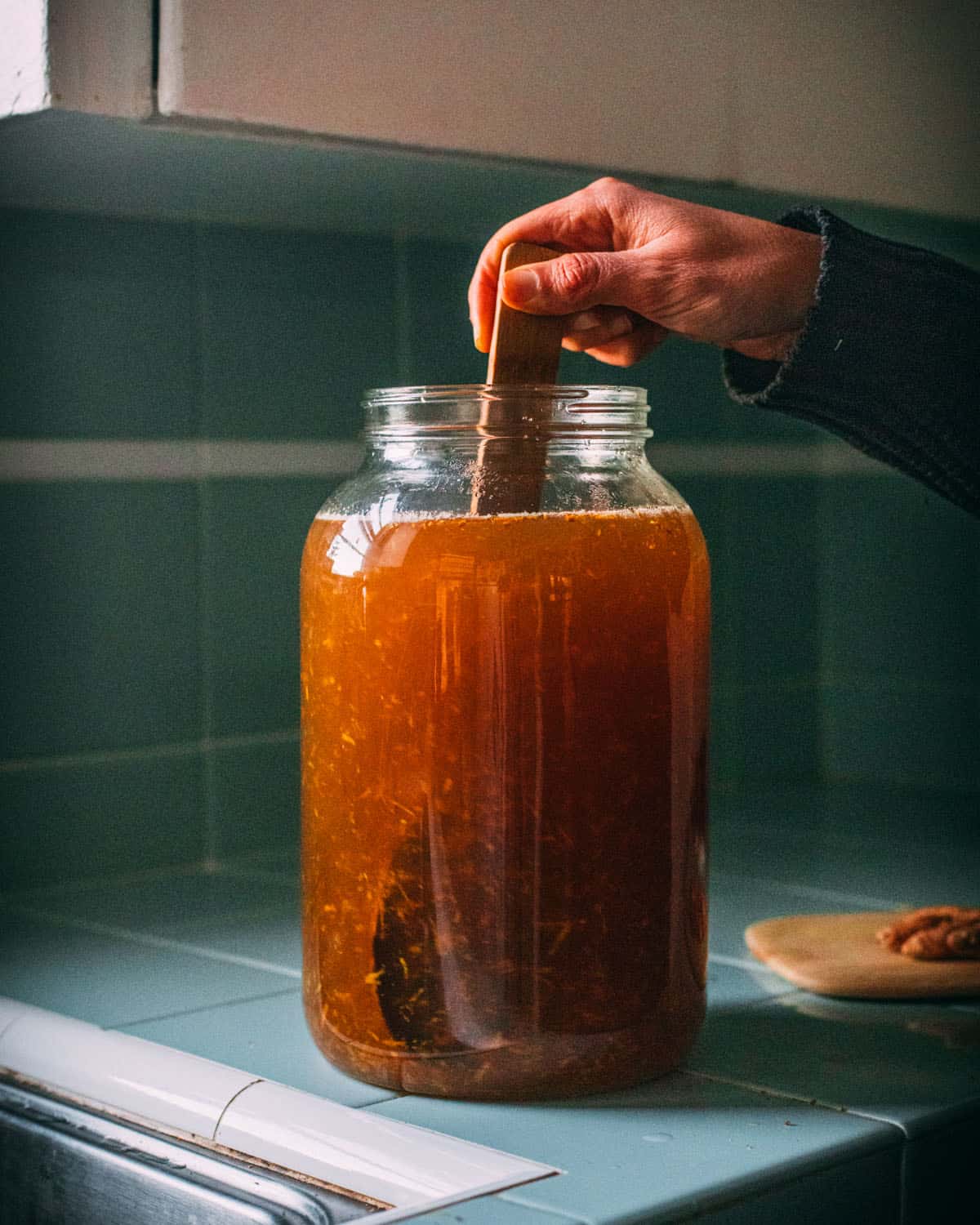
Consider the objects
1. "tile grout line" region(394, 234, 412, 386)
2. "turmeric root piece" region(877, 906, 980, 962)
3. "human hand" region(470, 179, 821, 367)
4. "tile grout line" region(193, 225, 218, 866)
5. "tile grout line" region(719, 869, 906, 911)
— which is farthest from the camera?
"tile grout line" region(394, 234, 412, 386)

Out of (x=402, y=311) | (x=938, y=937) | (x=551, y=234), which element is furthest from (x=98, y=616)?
(x=938, y=937)

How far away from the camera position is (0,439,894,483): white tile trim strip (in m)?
1.21

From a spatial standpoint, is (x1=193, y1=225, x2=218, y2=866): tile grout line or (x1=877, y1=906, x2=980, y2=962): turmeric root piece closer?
(x1=877, y1=906, x2=980, y2=962): turmeric root piece

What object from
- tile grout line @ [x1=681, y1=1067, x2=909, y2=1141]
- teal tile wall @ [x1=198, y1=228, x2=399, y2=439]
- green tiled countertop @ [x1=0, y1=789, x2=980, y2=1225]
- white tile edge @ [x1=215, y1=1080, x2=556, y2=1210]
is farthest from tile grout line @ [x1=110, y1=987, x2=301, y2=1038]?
teal tile wall @ [x1=198, y1=228, x2=399, y2=439]

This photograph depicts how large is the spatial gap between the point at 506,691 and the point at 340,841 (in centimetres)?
11

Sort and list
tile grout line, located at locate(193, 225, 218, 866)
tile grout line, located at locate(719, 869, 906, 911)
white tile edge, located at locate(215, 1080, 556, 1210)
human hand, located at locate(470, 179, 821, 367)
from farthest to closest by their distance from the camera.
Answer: tile grout line, located at locate(193, 225, 218, 866) → tile grout line, located at locate(719, 869, 906, 911) → human hand, located at locate(470, 179, 821, 367) → white tile edge, located at locate(215, 1080, 556, 1210)

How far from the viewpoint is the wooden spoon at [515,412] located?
2.50 ft

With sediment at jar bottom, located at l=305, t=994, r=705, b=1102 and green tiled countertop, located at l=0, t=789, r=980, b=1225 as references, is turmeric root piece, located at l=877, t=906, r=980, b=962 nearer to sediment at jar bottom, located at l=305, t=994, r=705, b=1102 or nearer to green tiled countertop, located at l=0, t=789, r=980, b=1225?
green tiled countertop, located at l=0, t=789, r=980, b=1225

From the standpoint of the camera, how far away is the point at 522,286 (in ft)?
2.53

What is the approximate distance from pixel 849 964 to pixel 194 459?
63 centimetres

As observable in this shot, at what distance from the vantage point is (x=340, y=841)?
0.78 m

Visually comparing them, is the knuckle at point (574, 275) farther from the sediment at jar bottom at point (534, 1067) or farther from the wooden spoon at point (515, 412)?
the sediment at jar bottom at point (534, 1067)

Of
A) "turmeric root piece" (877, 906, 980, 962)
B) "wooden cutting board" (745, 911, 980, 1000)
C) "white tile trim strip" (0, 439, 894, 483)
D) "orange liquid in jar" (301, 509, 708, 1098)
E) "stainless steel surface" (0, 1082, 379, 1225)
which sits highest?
"white tile trim strip" (0, 439, 894, 483)

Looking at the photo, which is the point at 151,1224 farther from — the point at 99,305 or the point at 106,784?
the point at 99,305
